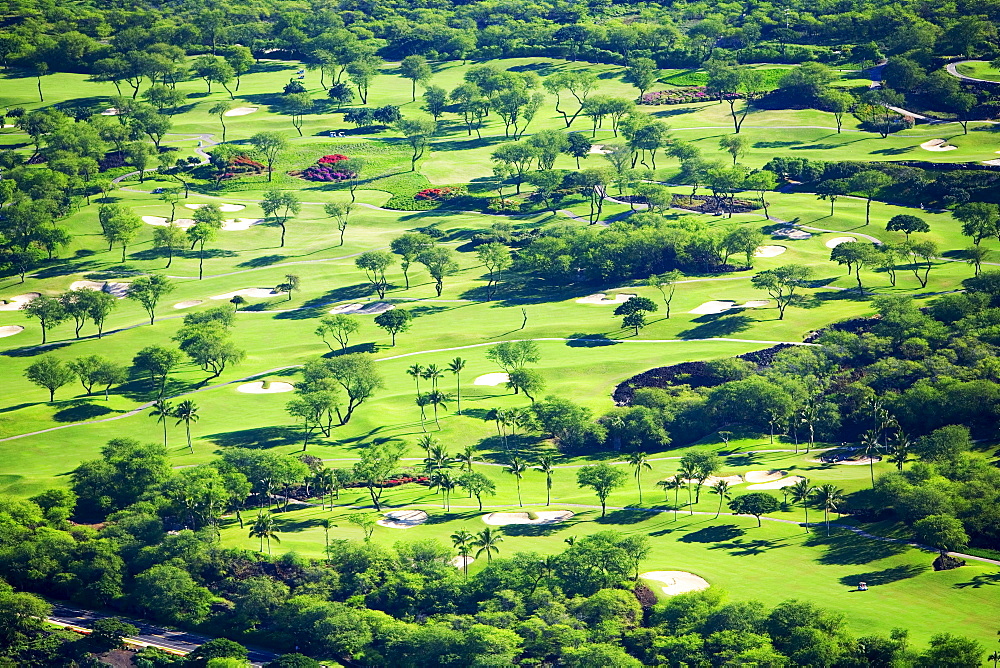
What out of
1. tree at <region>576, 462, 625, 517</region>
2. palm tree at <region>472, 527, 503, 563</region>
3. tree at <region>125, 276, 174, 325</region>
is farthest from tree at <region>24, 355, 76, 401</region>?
tree at <region>576, 462, 625, 517</region>

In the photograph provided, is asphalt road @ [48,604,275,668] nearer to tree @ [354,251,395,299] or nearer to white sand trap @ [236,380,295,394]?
white sand trap @ [236,380,295,394]

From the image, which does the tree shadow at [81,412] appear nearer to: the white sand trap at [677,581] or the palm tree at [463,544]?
the palm tree at [463,544]

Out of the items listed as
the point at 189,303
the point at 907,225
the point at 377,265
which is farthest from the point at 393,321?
the point at 907,225

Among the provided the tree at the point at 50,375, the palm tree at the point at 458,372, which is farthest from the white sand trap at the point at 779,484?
the tree at the point at 50,375

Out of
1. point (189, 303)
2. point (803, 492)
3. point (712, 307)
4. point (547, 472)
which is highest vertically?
point (712, 307)

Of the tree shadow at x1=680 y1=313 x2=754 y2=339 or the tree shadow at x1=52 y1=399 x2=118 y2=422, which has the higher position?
the tree shadow at x1=680 y1=313 x2=754 y2=339

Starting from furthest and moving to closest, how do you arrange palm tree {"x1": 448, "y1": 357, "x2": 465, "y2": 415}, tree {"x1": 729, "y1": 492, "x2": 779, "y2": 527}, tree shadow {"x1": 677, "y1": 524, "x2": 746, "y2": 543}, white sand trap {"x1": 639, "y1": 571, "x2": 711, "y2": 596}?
palm tree {"x1": 448, "y1": 357, "x2": 465, "y2": 415}, tree {"x1": 729, "y1": 492, "x2": 779, "y2": 527}, tree shadow {"x1": 677, "y1": 524, "x2": 746, "y2": 543}, white sand trap {"x1": 639, "y1": 571, "x2": 711, "y2": 596}

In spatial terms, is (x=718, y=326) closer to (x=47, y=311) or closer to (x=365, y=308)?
(x=365, y=308)
